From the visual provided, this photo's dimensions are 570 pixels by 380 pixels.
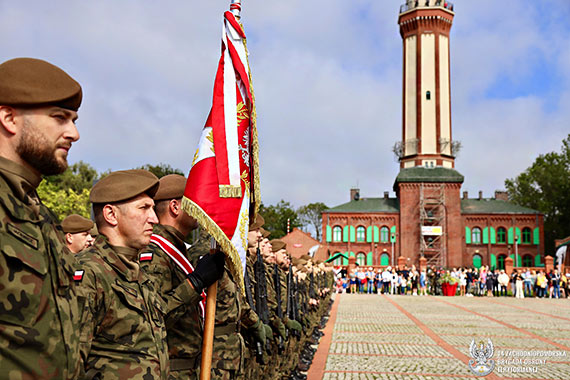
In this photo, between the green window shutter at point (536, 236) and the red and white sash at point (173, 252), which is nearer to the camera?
the red and white sash at point (173, 252)

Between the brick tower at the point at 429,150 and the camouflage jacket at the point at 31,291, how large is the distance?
57.6 meters

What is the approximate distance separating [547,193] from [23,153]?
78.4 metres

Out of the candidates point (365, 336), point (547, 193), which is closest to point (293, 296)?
point (365, 336)

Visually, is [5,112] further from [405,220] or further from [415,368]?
[405,220]

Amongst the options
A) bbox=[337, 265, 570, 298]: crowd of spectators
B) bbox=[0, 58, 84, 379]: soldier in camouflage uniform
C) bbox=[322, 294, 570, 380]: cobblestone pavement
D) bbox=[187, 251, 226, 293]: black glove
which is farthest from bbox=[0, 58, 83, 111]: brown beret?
bbox=[337, 265, 570, 298]: crowd of spectators

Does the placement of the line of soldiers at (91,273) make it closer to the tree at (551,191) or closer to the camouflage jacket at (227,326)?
the camouflage jacket at (227,326)

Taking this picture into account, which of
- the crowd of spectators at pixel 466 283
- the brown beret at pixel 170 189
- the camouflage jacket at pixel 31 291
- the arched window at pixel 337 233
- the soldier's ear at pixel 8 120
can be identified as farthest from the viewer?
the arched window at pixel 337 233

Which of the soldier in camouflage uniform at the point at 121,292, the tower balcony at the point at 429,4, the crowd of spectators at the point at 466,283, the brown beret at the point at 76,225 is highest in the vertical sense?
the tower balcony at the point at 429,4

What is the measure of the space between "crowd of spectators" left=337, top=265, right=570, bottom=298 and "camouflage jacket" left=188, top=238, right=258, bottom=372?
32.7 meters

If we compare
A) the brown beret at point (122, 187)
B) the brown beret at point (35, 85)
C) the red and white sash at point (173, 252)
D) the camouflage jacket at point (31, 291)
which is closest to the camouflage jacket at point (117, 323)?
the brown beret at point (122, 187)

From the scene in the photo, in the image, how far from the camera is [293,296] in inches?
320

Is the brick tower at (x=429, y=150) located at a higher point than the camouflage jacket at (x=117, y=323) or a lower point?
higher

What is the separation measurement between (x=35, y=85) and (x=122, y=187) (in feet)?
3.41

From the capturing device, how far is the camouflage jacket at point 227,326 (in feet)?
12.4
